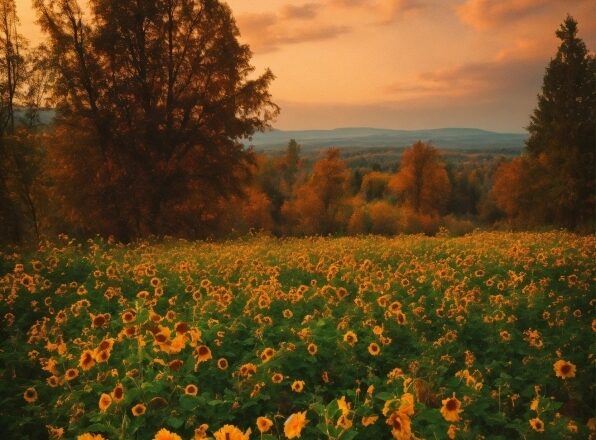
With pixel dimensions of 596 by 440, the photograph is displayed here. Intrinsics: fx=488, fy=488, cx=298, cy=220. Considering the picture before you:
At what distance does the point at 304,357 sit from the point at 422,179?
57.2m

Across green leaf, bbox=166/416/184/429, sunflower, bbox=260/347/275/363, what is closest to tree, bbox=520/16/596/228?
sunflower, bbox=260/347/275/363

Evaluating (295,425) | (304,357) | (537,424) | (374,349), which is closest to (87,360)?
(304,357)

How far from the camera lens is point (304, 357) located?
5.33 meters

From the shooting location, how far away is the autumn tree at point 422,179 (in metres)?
58.5

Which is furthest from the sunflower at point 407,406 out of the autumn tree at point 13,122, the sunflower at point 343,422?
the autumn tree at point 13,122

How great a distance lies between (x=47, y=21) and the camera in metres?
19.1

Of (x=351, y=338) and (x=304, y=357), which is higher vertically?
(x=351, y=338)

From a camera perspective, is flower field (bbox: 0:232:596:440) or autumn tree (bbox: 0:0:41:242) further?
autumn tree (bbox: 0:0:41:242)

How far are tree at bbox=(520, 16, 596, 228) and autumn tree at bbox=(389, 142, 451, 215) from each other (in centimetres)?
2061

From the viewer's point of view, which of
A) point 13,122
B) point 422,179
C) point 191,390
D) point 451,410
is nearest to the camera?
point 451,410

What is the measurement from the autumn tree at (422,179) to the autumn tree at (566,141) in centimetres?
1957

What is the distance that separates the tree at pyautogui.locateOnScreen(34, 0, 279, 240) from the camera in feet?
63.1

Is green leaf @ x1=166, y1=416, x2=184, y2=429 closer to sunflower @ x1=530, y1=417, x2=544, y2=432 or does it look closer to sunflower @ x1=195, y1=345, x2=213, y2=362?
sunflower @ x1=195, y1=345, x2=213, y2=362

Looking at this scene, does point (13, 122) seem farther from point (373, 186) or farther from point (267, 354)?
point (373, 186)
